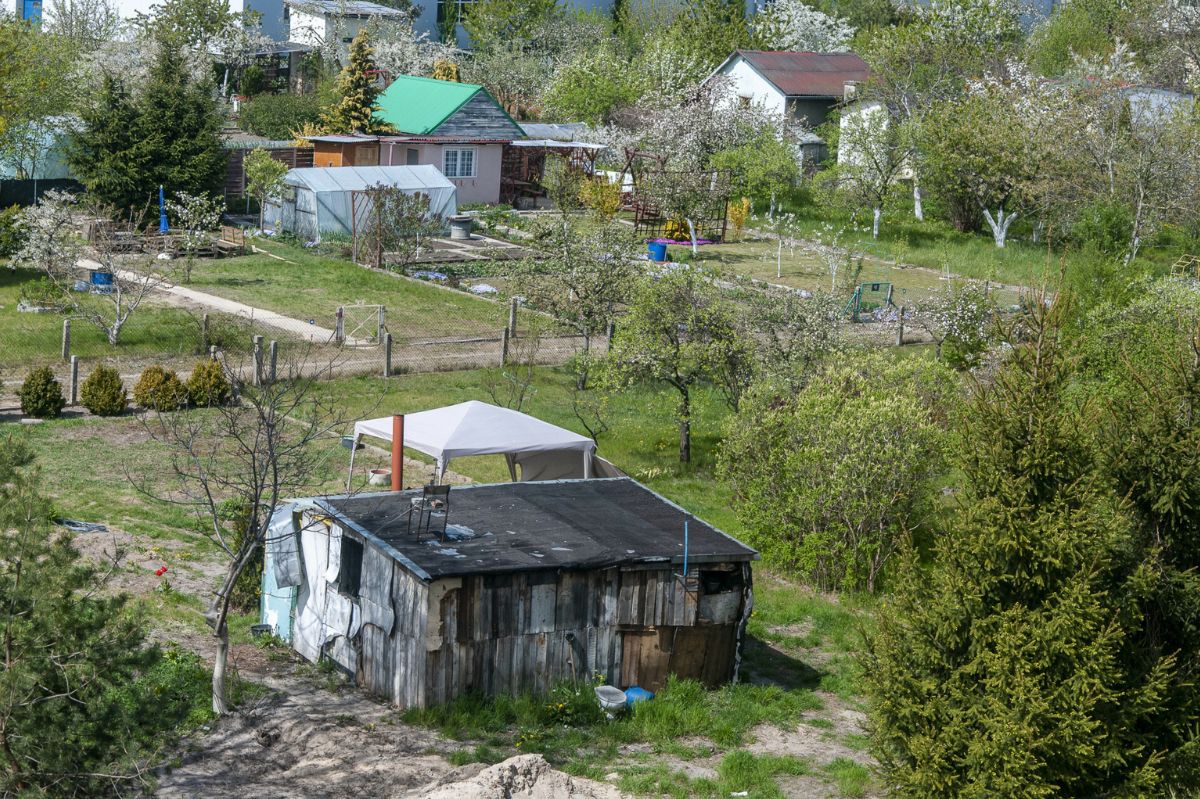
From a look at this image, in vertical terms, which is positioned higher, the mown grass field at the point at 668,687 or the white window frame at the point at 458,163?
the white window frame at the point at 458,163

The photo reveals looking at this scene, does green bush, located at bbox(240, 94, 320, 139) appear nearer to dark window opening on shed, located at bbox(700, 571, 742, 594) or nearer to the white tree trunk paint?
the white tree trunk paint

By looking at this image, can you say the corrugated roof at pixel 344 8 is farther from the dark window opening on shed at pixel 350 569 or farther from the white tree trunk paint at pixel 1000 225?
the dark window opening on shed at pixel 350 569

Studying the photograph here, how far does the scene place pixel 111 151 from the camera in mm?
38031

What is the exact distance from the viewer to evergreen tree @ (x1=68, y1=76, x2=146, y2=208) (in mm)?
37812

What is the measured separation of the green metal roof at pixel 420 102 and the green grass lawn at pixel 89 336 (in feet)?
A: 64.1

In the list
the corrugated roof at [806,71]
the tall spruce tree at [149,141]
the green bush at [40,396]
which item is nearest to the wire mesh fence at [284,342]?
the green bush at [40,396]

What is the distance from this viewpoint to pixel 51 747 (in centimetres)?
968

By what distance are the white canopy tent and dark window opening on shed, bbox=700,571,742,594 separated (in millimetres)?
4379

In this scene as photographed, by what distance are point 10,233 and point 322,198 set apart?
9346mm

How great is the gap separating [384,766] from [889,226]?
37811mm

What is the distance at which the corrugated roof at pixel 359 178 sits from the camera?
128 ft

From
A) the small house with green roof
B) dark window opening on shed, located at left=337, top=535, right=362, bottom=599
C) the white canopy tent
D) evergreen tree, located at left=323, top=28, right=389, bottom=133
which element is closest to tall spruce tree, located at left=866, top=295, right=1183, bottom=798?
dark window opening on shed, located at left=337, top=535, right=362, bottom=599

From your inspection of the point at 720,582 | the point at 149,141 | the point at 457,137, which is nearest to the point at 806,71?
the point at 457,137

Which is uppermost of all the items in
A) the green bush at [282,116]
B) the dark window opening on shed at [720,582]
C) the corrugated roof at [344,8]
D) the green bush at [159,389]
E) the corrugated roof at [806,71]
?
the corrugated roof at [344,8]
